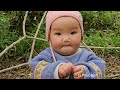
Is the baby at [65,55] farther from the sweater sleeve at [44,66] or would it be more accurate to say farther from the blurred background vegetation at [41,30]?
the blurred background vegetation at [41,30]

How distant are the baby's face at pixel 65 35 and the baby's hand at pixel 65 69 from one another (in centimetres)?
9

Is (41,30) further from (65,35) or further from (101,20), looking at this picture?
(65,35)

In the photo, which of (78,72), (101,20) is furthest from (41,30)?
(78,72)

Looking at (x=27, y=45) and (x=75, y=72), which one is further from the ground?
(x=27, y=45)

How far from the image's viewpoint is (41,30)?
228cm

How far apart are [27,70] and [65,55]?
2.64ft

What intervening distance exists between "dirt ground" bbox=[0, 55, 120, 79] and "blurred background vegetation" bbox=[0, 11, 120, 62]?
0.14 ft
